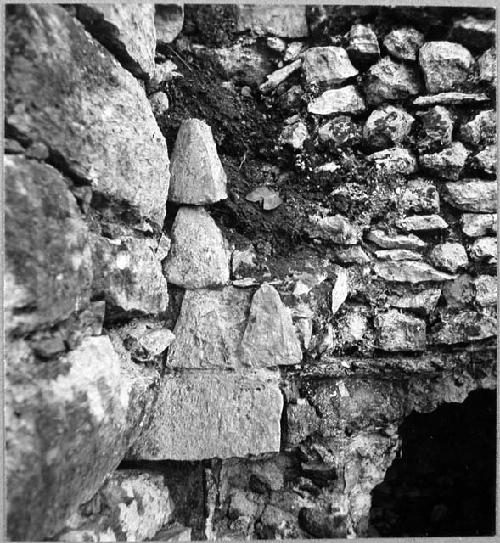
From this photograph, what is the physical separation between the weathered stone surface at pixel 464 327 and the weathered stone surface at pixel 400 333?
5cm

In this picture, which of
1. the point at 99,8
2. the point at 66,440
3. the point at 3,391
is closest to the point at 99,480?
the point at 66,440

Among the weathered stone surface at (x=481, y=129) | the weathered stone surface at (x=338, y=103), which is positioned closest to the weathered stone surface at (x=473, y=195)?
the weathered stone surface at (x=481, y=129)

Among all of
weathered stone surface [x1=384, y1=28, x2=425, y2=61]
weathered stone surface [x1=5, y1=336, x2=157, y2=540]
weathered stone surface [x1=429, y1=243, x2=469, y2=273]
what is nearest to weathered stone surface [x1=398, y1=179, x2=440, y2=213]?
weathered stone surface [x1=429, y1=243, x2=469, y2=273]

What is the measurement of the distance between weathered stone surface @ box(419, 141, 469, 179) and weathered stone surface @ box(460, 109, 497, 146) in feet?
0.11

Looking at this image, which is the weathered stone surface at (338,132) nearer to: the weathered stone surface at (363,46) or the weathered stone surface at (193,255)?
the weathered stone surface at (363,46)

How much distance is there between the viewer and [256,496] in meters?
1.54

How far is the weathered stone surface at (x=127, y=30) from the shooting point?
3.92 ft

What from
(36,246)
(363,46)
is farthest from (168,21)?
(36,246)

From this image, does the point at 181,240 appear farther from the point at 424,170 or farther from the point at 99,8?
the point at 424,170

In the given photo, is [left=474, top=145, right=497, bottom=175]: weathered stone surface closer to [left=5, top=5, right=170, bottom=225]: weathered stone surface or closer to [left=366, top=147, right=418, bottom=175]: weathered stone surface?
[left=366, top=147, right=418, bottom=175]: weathered stone surface

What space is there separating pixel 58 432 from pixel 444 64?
135cm

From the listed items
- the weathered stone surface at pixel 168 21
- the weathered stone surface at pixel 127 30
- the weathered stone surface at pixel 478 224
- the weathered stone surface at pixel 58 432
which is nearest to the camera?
the weathered stone surface at pixel 58 432

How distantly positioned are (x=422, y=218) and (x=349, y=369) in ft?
1.58

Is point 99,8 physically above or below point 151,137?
above
